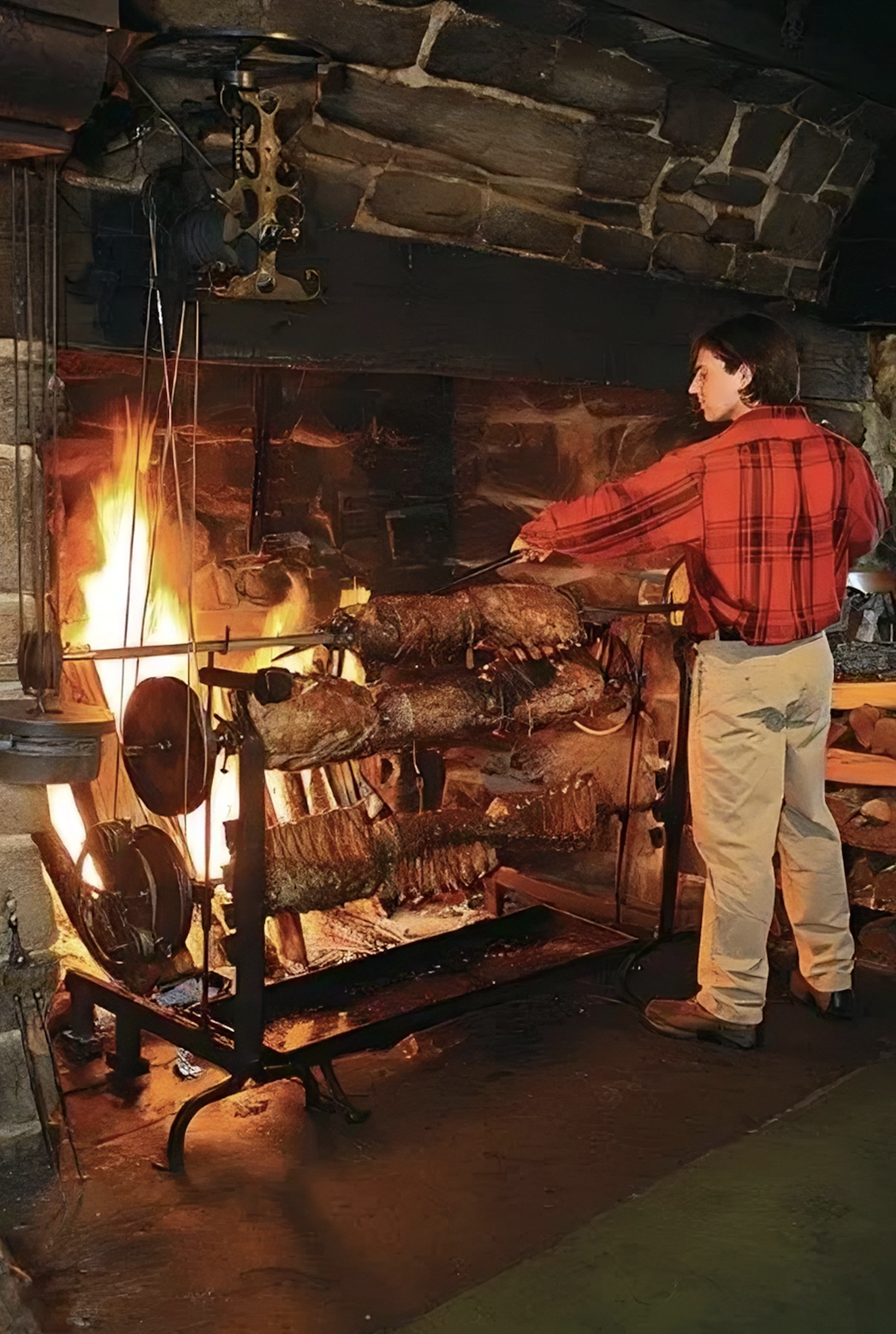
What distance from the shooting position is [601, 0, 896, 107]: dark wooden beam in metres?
→ 4.66

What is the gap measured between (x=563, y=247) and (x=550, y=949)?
266cm

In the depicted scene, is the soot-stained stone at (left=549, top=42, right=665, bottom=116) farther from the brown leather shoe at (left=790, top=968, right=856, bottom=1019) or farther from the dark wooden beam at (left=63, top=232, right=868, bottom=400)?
the brown leather shoe at (left=790, top=968, right=856, bottom=1019)

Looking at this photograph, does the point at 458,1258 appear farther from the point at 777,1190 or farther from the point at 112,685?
the point at 112,685

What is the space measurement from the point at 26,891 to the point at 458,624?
167 centimetres

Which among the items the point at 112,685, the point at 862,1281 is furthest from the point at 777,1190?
the point at 112,685

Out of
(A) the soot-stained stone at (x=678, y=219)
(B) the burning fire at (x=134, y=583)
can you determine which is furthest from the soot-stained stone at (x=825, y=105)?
(B) the burning fire at (x=134, y=583)

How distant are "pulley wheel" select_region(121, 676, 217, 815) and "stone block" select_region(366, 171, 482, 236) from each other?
187 centimetres

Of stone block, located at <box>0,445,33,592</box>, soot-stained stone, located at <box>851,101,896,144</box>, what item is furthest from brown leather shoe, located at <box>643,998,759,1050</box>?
soot-stained stone, located at <box>851,101,896,144</box>

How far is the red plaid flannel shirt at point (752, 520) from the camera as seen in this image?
179 inches

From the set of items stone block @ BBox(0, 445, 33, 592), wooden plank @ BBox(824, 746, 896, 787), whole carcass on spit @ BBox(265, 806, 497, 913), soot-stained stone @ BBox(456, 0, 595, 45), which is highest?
soot-stained stone @ BBox(456, 0, 595, 45)

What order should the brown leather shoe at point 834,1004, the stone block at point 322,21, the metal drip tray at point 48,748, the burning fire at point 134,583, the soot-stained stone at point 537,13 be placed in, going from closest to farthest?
the metal drip tray at point 48,748
the stone block at point 322,21
the soot-stained stone at point 537,13
the burning fire at point 134,583
the brown leather shoe at point 834,1004

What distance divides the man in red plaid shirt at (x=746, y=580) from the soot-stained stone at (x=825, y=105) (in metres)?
1.27

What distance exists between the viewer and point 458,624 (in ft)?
15.5

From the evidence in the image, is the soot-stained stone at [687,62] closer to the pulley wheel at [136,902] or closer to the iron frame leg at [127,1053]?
the pulley wheel at [136,902]
